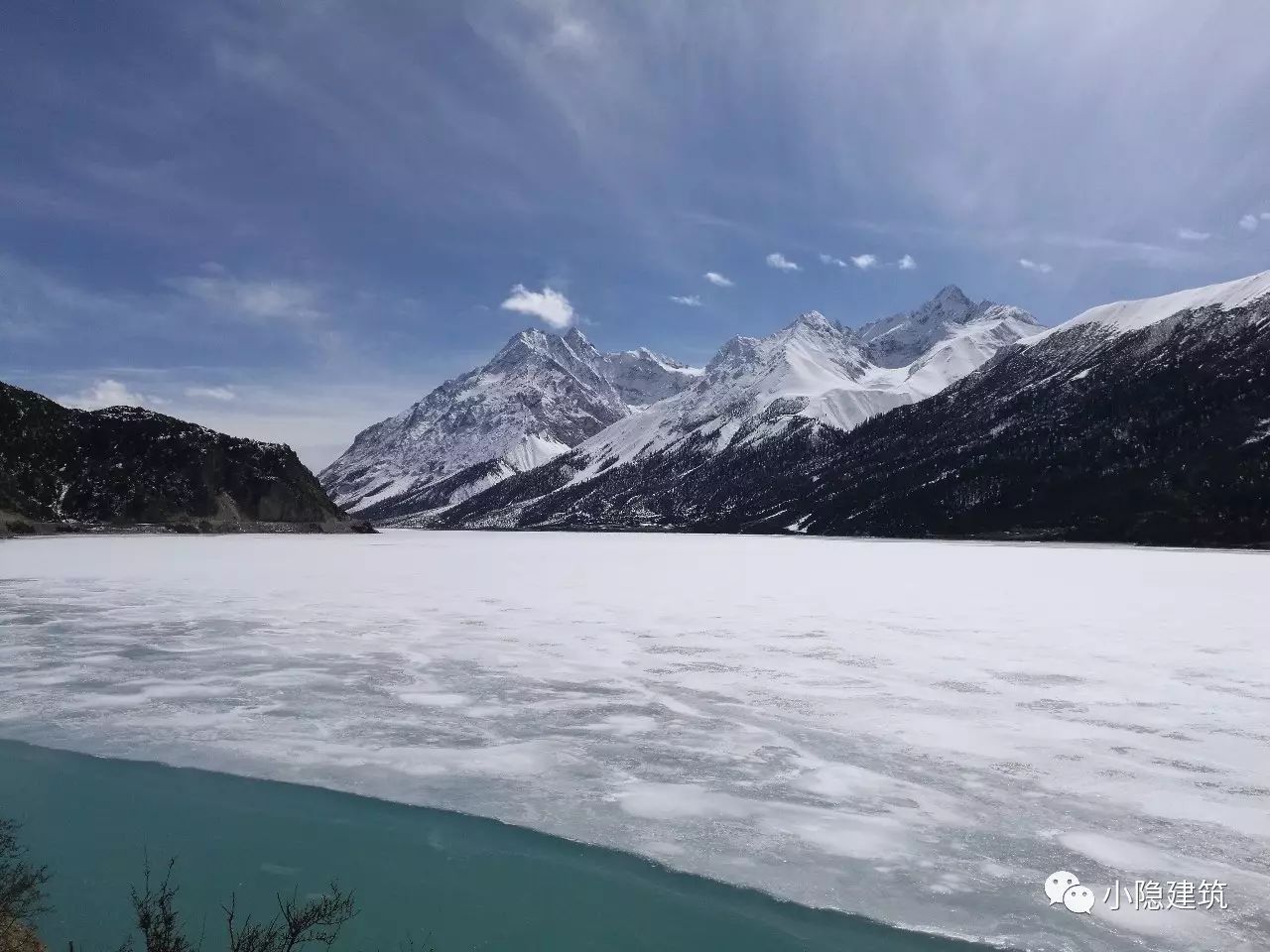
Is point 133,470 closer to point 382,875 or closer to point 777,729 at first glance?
point 777,729

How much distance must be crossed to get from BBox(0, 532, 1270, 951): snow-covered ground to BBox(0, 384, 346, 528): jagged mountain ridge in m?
108

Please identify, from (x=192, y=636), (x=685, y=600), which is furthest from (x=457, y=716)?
(x=685, y=600)

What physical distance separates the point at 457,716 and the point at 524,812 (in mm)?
4865

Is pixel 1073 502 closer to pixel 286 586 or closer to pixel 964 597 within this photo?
pixel 964 597

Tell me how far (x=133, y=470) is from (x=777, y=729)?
474 ft

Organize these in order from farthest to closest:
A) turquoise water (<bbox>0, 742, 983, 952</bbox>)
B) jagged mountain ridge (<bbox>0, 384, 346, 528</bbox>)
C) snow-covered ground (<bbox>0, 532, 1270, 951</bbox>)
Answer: jagged mountain ridge (<bbox>0, 384, 346, 528</bbox>) → snow-covered ground (<bbox>0, 532, 1270, 951</bbox>) → turquoise water (<bbox>0, 742, 983, 952</bbox>)

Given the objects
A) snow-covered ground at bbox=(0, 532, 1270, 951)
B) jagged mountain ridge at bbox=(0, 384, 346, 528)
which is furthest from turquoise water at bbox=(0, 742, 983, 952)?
jagged mountain ridge at bbox=(0, 384, 346, 528)

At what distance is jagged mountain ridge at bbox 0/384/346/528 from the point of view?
115562mm

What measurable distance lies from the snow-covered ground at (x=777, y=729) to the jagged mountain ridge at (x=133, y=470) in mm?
108468

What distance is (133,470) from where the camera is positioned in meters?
127

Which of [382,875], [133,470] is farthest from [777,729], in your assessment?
[133,470]

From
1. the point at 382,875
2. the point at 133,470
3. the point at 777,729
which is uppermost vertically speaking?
the point at 133,470

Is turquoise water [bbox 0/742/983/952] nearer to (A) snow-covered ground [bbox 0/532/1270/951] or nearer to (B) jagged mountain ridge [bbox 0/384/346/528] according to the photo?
(A) snow-covered ground [bbox 0/532/1270/951]

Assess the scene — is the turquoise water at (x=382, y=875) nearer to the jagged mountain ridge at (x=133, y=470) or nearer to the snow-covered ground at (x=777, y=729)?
the snow-covered ground at (x=777, y=729)
